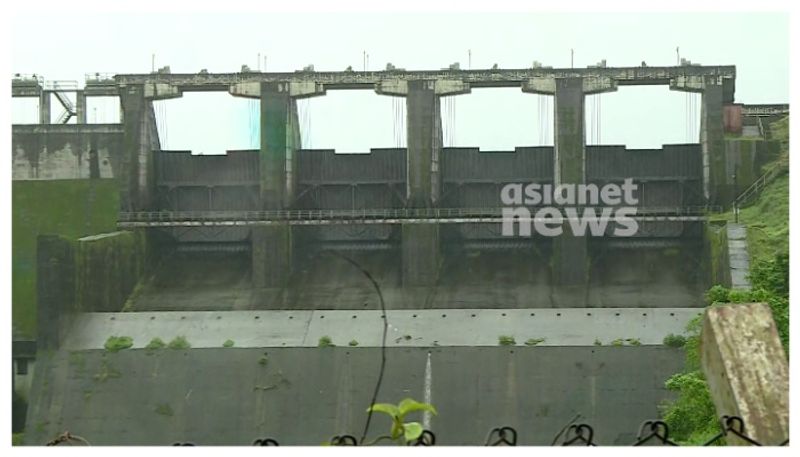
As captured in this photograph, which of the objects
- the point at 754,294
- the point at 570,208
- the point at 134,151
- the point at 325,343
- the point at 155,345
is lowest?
the point at 155,345

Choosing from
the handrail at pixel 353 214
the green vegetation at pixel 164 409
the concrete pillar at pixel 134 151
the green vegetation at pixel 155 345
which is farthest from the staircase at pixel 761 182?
the concrete pillar at pixel 134 151

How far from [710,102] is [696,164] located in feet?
5.67

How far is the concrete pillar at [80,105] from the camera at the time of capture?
27.2 meters

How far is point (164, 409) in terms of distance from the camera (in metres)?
19.6

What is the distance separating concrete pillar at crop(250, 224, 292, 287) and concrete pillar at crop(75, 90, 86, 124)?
6348 mm

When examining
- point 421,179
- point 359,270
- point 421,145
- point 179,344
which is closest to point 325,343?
point 179,344

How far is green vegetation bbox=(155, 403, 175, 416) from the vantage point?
1956 centimetres

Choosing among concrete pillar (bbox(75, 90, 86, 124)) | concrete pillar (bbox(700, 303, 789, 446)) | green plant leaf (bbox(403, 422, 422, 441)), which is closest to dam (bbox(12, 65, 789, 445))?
concrete pillar (bbox(75, 90, 86, 124))

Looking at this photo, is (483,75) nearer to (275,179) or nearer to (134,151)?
(275,179)

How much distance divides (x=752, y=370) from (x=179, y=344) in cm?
1668

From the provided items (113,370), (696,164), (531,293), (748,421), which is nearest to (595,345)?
(531,293)

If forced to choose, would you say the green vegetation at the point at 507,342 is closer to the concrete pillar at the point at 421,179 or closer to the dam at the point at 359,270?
the dam at the point at 359,270

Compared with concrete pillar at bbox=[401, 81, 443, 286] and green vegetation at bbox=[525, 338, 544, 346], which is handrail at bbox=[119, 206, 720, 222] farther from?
green vegetation at bbox=[525, 338, 544, 346]

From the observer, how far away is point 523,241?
2552 centimetres
